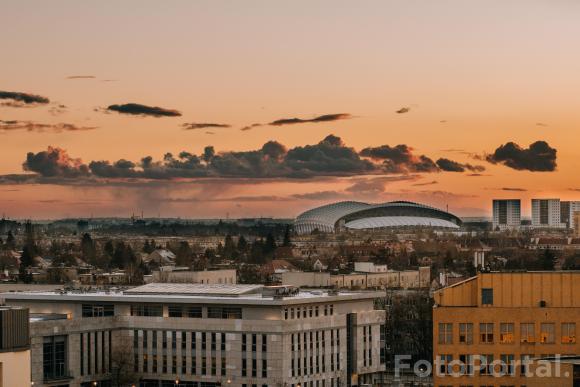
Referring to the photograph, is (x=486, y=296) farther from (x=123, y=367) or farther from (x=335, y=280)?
(x=335, y=280)

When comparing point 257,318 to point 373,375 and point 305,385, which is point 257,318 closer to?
point 305,385

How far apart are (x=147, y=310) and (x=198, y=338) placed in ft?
15.4

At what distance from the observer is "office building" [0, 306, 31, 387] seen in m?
45.0

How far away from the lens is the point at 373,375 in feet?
375

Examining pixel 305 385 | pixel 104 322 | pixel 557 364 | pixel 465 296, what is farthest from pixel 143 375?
pixel 557 364

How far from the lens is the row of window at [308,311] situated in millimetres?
104875

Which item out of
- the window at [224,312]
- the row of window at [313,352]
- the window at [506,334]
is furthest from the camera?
the window at [224,312]

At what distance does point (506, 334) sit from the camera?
196ft

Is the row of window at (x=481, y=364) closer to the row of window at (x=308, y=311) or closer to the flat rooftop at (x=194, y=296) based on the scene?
the flat rooftop at (x=194, y=296)

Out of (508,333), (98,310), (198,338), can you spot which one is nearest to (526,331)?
(508,333)

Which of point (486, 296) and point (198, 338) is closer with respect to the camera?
point (486, 296)

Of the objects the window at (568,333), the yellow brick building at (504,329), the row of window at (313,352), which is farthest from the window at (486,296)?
the row of window at (313,352)

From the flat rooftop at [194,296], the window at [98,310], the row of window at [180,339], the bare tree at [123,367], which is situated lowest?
the bare tree at [123,367]

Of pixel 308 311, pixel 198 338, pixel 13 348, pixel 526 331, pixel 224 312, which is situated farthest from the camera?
pixel 308 311
